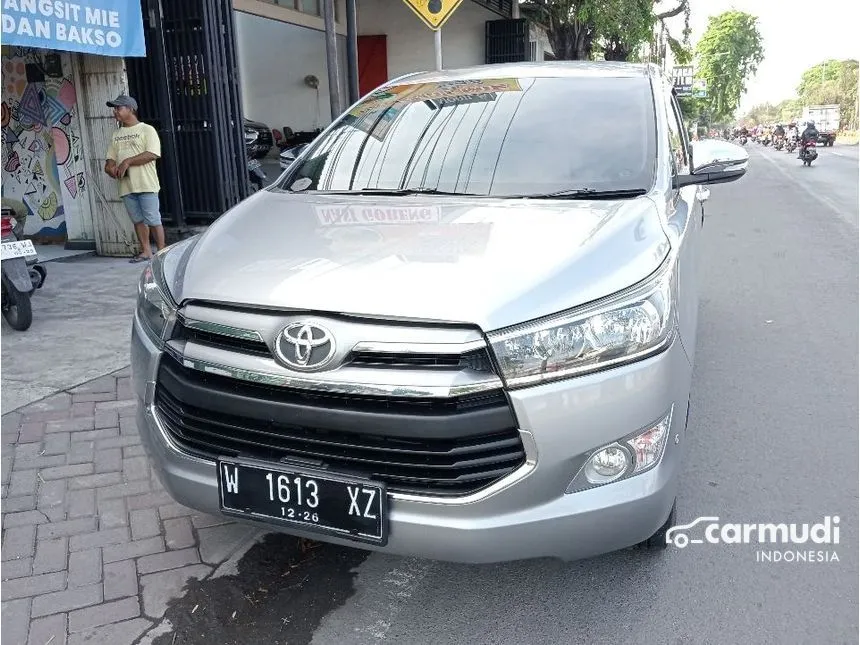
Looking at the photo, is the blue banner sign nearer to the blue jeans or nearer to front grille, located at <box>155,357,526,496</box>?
the blue jeans

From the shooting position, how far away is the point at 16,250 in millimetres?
5125

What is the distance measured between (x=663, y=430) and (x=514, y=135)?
5.14ft

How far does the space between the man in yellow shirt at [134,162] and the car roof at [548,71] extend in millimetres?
4372

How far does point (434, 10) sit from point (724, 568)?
5410 millimetres

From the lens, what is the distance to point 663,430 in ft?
6.95

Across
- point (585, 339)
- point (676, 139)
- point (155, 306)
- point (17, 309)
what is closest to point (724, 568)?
point (585, 339)

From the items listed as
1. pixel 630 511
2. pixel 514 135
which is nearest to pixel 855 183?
pixel 514 135

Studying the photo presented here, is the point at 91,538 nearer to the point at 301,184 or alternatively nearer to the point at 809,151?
the point at 301,184

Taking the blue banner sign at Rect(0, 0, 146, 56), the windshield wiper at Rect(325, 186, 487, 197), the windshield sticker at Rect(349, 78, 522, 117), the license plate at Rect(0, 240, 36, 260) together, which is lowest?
the license plate at Rect(0, 240, 36, 260)

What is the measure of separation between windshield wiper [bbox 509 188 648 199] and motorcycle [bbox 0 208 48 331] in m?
3.98

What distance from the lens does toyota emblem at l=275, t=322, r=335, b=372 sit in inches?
78.7

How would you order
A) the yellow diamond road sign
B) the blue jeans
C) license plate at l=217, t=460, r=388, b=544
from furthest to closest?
the blue jeans → the yellow diamond road sign → license plate at l=217, t=460, r=388, b=544

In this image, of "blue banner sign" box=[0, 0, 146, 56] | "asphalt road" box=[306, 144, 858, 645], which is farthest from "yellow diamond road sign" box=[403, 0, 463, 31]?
"asphalt road" box=[306, 144, 858, 645]

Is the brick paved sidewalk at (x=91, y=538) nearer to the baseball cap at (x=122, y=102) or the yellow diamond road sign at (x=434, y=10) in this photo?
the baseball cap at (x=122, y=102)
